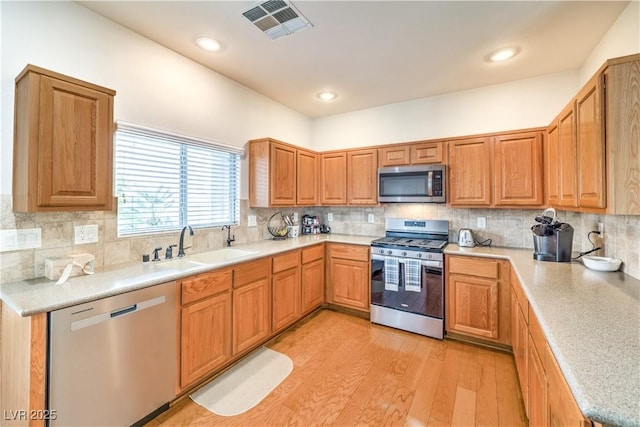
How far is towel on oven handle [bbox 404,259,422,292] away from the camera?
114 inches

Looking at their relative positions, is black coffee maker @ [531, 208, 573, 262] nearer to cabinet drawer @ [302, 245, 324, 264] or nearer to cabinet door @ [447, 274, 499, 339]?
cabinet door @ [447, 274, 499, 339]

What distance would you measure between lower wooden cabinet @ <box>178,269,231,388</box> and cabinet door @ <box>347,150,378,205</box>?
80.1 inches

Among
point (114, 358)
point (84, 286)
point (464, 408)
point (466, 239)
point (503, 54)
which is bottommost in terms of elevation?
point (464, 408)

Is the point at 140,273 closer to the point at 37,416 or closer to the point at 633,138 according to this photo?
the point at 37,416

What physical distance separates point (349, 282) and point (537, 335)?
215 centimetres

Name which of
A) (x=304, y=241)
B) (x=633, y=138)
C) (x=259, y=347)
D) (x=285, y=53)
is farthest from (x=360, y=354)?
(x=285, y=53)

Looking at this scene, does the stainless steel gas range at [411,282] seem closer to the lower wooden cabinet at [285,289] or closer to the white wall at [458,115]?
the lower wooden cabinet at [285,289]

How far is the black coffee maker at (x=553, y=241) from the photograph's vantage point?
2158 millimetres

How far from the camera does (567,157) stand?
77.3 inches

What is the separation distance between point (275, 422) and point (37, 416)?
1217mm

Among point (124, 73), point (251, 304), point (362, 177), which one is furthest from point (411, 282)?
point (124, 73)

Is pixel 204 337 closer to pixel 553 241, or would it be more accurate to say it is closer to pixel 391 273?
pixel 391 273

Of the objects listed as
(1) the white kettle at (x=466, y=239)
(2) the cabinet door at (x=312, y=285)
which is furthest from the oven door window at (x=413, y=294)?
(2) the cabinet door at (x=312, y=285)

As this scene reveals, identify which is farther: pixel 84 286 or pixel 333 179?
pixel 333 179
